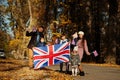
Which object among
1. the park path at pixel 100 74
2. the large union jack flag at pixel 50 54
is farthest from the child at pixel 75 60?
the large union jack flag at pixel 50 54

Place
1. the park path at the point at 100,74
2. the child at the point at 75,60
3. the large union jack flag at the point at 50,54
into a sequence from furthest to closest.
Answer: the child at the point at 75,60 < the large union jack flag at the point at 50,54 < the park path at the point at 100,74

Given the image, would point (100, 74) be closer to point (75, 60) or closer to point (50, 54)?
point (75, 60)

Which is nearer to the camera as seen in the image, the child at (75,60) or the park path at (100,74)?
the park path at (100,74)

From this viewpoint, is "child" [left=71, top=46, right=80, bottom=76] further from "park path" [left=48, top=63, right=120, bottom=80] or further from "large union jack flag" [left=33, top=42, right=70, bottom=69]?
"large union jack flag" [left=33, top=42, right=70, bottom=69]

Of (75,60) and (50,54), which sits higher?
(50,54)

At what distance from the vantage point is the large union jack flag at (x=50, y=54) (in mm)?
16406

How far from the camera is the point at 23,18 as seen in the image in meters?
51.9

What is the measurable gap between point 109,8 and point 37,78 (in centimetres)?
1978

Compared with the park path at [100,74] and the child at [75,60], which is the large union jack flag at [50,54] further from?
the park path at [100,74]

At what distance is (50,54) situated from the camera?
16.8m

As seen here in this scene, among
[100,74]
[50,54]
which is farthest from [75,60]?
[100,74]

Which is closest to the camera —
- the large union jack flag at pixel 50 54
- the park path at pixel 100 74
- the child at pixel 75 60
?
the park path at pixel 100 74

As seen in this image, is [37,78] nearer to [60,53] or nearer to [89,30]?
[60,53]

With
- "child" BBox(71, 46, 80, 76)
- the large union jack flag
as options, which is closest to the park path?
"child" BBox(71, 46, 80, 76)
